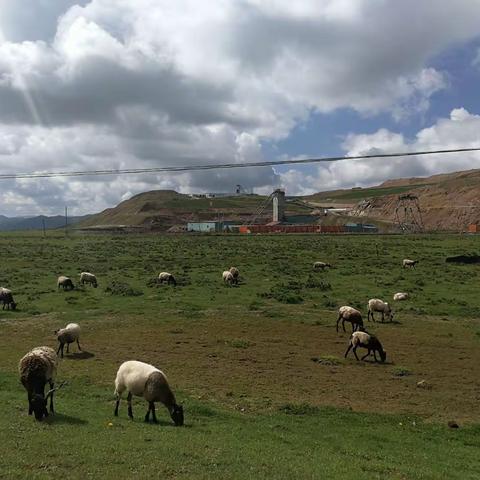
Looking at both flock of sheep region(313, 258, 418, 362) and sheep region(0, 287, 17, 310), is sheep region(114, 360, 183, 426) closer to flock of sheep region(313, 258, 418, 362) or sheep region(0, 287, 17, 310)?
flock of sheep region(313, 258, 418, 362)

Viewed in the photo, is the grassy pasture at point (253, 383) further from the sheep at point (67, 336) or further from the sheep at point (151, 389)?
the sheep at point (67, 336)

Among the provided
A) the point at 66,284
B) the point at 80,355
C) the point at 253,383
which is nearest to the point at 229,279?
the point at 66,284

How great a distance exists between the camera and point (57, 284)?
1772 inches

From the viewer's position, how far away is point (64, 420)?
547 inches

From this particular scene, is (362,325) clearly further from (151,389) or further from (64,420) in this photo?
(64,420)

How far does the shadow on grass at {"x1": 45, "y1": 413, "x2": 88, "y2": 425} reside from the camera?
540 inches

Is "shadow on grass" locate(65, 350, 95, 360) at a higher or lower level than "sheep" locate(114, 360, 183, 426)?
lower

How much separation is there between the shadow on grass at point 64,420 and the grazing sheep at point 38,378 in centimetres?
20

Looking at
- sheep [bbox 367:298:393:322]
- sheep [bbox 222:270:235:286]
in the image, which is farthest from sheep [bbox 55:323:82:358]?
sheep [bbox 222:270:235:286]

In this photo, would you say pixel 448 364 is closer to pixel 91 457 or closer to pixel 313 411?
pixel 313 411

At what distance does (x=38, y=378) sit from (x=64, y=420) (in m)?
1.52

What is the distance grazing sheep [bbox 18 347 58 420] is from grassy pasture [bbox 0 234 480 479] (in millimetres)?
565

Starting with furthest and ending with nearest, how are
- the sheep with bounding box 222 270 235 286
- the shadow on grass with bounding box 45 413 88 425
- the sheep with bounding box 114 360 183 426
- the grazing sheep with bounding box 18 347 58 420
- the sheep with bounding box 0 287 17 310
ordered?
the sheep with bounding box 222 270 235 286, the sheep with bounding box 0 287 17 310, the sheep with bounding box 114 360 183 426, the grazing sheep with bounding box 18 347 58 420, the shadow on grass with bounding box 45 413 88 425

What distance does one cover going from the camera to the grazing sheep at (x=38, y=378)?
1387 cm
